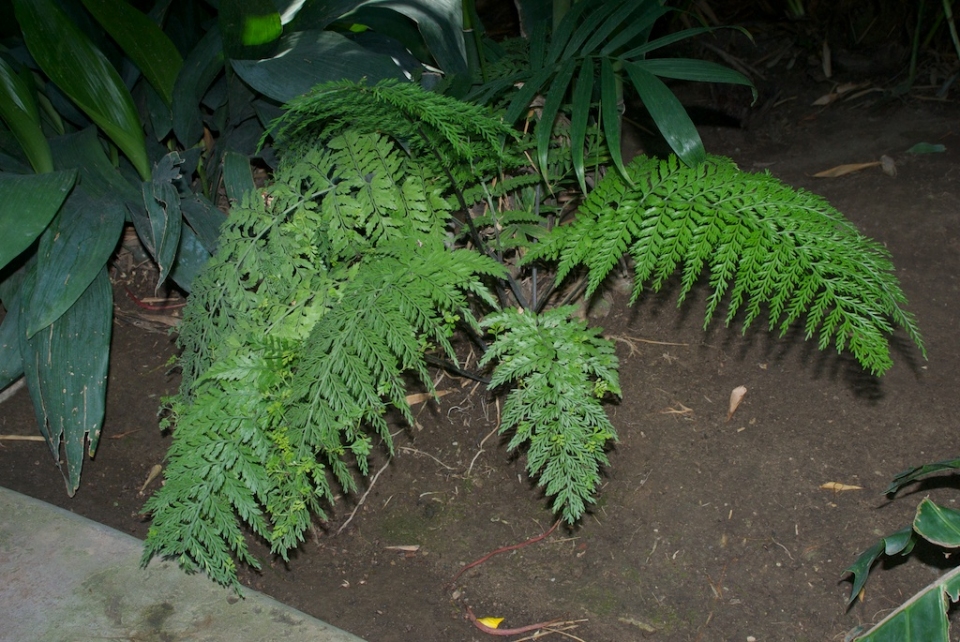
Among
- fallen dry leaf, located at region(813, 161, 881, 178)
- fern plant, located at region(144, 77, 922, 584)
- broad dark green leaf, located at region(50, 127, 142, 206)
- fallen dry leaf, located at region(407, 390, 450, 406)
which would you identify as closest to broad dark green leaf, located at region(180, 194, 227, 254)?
broad dark green leaf, located at region(50, 127, 142, 206)

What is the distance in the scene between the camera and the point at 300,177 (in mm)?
1958

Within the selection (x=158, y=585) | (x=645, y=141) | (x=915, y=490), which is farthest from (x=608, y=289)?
(x=158, y=585)

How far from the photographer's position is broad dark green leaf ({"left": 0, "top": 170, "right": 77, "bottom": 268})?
228 cm

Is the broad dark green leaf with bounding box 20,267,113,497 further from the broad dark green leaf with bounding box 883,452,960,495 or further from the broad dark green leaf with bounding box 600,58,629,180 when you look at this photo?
the broad dark green leaf with bounding box 883,452,960,495

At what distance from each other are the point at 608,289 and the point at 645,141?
77 cm

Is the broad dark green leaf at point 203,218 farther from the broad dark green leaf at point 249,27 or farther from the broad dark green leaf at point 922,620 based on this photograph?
the broad dark green leaf at point 922,620

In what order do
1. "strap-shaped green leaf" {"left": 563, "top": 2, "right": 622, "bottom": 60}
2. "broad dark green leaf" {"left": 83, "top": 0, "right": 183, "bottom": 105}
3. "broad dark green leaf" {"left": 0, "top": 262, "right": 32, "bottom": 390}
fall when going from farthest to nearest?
"broad dark green leaf" {"left": 0, "top": 262, "right": 32, "bottom": 390}
"broad dark green leaf" {"left": 83, "top": 0, "right": 183, "bottom": 105}
"strap-shaped green leaf" {"left": 563, "top": 2, "right": 622, "bottom": 60}

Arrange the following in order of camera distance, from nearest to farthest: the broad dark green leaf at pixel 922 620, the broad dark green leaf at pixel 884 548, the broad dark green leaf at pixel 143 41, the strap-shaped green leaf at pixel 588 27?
the broad dark green leaf at pixel 922 620
the broad dark green leaf at pixel 884 548
the strap-shaped green leaf at pixel 588 27
the broad dark green leaf at pixel 143 41

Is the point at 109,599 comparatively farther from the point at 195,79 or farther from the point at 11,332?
the point at 195,79

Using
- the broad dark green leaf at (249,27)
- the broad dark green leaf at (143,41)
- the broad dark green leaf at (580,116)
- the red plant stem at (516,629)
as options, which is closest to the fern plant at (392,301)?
the broad dark green leaf at (580,116)

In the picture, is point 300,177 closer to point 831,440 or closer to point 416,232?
point 416,232

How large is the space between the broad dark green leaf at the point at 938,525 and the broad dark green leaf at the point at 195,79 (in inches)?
88.3

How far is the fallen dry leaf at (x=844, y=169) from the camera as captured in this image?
2953 millimetres

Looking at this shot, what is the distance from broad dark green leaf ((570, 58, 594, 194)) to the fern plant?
109mm
